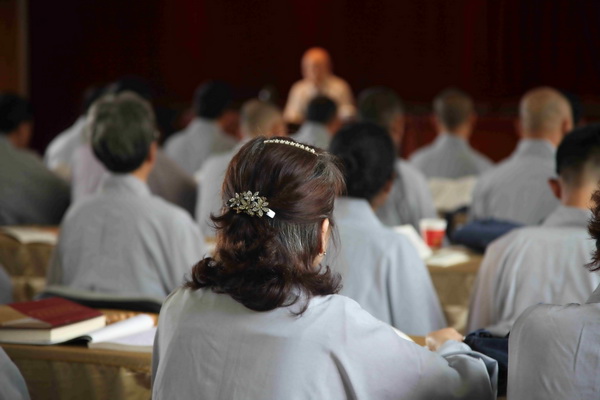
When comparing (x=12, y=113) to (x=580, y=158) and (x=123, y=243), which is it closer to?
(x=123, y=243)

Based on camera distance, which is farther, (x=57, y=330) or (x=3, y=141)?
(x=3, y=141)

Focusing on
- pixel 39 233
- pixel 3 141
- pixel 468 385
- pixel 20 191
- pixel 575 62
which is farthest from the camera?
pixel 575 62

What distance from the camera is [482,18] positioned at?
9234mm

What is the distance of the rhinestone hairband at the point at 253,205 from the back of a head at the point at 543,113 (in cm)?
249

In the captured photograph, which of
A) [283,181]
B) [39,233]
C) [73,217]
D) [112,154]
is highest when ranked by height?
[283,181]

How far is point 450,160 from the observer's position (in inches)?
209

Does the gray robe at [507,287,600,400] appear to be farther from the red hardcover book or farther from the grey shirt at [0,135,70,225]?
the grey shirt at [0,135,70,225]

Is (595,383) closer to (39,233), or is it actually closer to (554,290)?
(554,290)

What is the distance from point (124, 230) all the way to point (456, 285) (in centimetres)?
110

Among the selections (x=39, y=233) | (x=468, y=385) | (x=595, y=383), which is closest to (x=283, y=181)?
(x=468, y=385)

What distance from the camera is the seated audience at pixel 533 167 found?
376 cm

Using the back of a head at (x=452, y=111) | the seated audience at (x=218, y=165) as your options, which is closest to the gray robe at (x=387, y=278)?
the seated audience at (x=218, y=165)

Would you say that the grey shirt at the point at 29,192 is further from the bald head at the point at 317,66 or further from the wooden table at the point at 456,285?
the bald head at the point at 317,66

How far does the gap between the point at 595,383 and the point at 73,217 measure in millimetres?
1802
